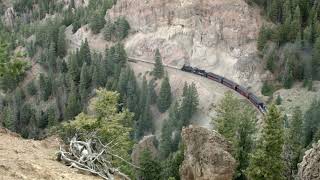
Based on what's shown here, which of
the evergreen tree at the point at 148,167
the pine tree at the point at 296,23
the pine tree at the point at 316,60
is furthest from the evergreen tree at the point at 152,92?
the evergreen tree at the point at 148,167

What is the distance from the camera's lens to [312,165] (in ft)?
117

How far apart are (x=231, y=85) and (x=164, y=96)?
16344 millimetres

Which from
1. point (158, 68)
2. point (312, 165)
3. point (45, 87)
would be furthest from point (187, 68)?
point (312, 165)

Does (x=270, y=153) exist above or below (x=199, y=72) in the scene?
above

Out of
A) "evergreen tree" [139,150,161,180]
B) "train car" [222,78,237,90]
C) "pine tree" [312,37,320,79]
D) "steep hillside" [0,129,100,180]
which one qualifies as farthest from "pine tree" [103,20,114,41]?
"steep hillside" [0,129,100,180]

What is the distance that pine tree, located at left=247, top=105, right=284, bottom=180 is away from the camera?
1732 inches

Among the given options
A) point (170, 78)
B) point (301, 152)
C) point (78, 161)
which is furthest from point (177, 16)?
point (78, 161)

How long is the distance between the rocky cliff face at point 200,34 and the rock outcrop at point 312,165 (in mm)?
79594

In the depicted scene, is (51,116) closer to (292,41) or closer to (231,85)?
(231,85)

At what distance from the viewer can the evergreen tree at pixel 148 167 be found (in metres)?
60.4

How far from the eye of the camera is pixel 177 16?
Answer: 130 m

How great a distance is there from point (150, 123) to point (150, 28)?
3175 centimetres

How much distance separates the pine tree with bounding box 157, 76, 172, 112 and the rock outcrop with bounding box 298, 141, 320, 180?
254 feet

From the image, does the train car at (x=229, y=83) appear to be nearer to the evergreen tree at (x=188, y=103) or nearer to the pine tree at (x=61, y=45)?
the evergreen tree at (x=188, y=103)
